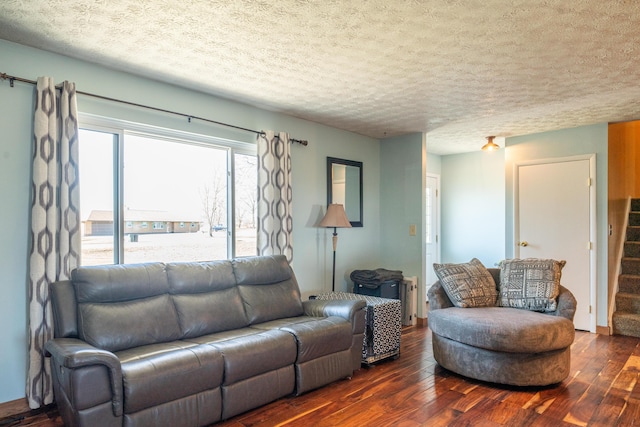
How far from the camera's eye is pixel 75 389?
2.00 m

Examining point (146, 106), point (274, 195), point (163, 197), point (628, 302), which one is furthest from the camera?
point (628, 302)

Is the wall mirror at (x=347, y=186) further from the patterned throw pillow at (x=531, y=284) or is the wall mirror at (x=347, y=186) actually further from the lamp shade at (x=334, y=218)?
the patterned throw pillow at (x=531, y=284)

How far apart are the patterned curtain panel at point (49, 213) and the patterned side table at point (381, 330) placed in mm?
2334

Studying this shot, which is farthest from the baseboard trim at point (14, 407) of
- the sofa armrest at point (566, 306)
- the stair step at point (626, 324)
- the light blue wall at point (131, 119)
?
the stair step at point (626, 324)

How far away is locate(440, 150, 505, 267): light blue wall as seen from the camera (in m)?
6.14

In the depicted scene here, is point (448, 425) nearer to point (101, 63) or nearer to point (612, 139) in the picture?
point (101, 63)

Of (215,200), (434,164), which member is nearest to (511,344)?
(215,200)

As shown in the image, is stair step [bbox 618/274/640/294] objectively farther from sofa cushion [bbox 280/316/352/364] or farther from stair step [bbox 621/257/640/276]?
sofa cushion [bbox 280/316/352/364]

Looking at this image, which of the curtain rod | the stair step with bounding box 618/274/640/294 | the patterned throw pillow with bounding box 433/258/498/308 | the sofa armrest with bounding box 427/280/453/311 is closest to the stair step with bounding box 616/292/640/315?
the stair step with bounding box 618/274/640/294

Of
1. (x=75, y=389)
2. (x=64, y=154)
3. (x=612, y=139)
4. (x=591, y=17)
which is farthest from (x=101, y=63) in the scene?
(x=612, y=139)

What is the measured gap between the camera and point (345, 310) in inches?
130

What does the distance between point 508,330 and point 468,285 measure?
68 centimetres

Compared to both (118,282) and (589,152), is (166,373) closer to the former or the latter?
(118,282)

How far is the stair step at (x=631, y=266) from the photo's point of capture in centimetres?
497
